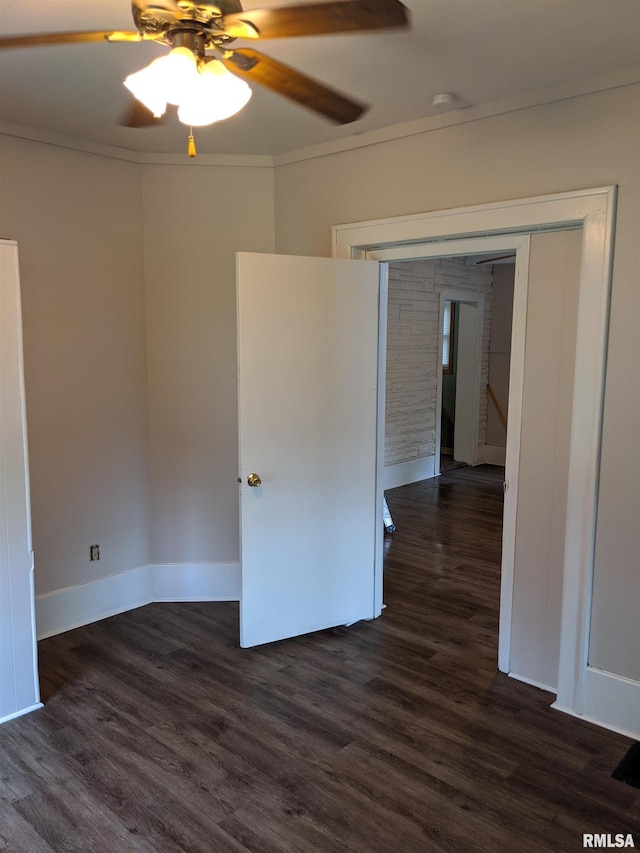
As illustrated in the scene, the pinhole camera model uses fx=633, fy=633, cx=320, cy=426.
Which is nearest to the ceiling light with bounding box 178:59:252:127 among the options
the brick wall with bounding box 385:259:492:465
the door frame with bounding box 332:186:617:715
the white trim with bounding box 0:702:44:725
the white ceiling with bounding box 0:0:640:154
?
the white ceiling with bounding box 0:0:640:154

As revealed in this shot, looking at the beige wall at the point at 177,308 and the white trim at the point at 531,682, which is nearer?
the beige wall at the point at 177,308

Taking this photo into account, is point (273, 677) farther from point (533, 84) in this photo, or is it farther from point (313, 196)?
point (533, 84)

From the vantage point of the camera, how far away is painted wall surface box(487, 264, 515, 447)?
26.0 ft

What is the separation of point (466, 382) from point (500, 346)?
25.1 inches

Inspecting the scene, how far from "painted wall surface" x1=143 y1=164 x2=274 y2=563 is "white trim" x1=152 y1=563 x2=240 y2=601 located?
78 millimetres

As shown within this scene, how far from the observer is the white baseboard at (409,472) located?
21.9 feet

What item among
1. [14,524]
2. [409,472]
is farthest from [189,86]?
[409,472]

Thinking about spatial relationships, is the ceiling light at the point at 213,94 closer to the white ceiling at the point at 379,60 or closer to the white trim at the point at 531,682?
the white ceiling at the point at 379,60

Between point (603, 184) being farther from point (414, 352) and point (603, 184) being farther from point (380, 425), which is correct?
point (414, 352)

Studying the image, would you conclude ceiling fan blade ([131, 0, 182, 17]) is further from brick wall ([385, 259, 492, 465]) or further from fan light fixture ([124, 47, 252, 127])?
brick wall ([385, 259, 492, 465])

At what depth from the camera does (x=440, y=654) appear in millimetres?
3205

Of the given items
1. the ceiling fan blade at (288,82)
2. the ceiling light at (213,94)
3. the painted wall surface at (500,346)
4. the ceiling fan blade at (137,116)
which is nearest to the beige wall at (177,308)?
the ceiling fan blade at (288,82)

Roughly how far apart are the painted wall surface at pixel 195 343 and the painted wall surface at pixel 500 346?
4.94 metres

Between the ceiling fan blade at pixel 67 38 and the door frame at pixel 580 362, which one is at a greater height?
the ceiling fan blade at pixel 67 38
